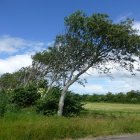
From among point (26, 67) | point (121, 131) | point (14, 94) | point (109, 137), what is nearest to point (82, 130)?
point (109, 137)

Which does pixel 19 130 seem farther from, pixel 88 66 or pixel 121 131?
pixel 88 66

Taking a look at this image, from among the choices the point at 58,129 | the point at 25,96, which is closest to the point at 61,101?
the point at 25,96

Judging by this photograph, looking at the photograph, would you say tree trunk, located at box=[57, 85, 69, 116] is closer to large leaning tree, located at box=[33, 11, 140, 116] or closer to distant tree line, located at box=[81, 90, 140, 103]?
large leaning tree, located at box=[33, 11, 140, 116]

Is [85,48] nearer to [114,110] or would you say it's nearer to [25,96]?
[25,96]

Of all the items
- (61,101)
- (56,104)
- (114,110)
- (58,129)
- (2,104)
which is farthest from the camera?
(114,110)

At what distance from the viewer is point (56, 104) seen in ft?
113

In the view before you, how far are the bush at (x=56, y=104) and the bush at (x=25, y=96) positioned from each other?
2322 millimetres

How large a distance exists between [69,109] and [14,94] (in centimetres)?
498

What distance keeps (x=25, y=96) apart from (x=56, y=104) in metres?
3.96

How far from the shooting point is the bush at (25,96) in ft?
122

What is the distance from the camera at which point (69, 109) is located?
115ft

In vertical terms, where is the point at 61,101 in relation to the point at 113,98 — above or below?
below

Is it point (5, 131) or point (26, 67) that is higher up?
point (26, 67)

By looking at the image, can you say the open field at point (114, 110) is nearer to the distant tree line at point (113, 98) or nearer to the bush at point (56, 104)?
the bush at point (56, 104)
